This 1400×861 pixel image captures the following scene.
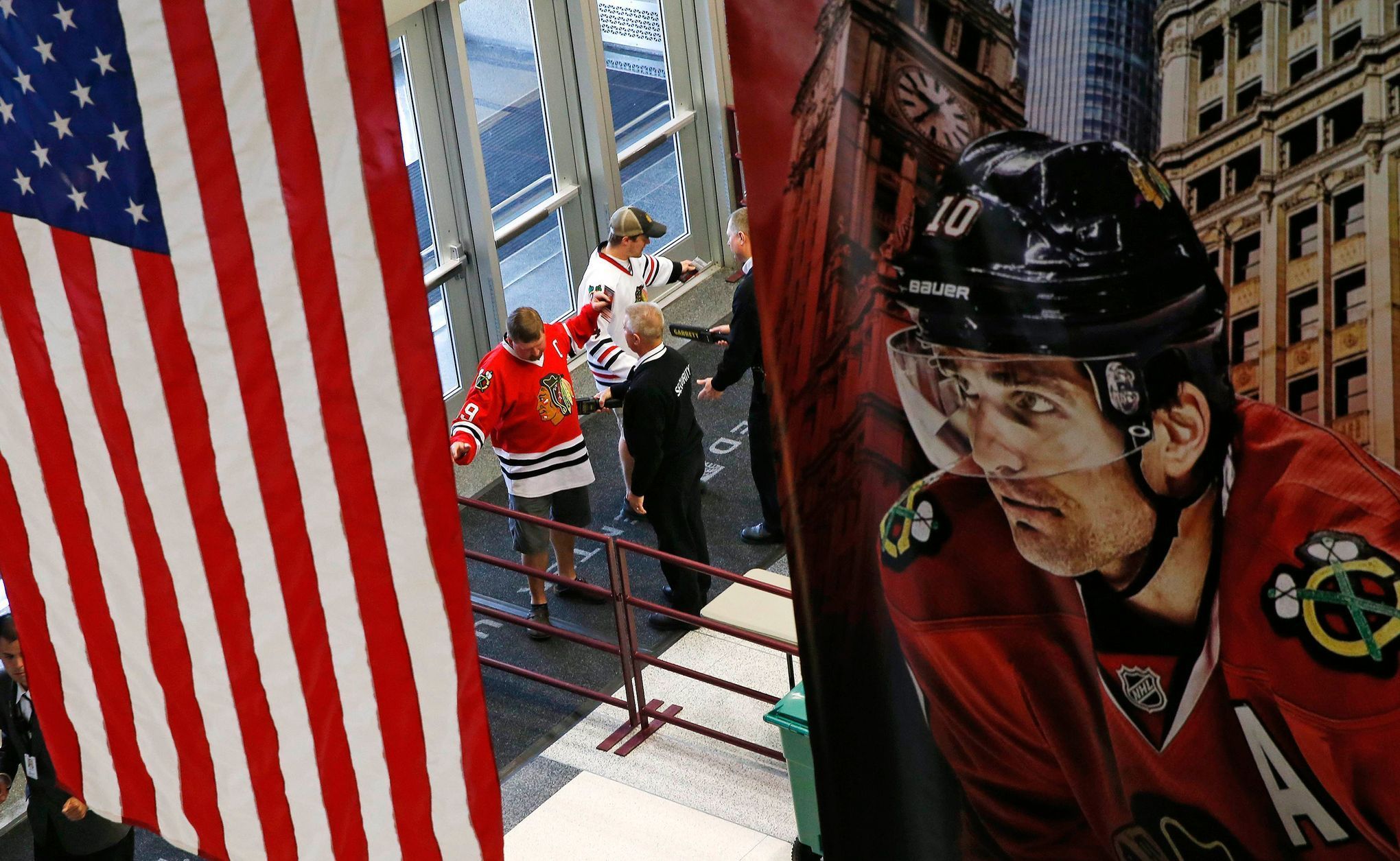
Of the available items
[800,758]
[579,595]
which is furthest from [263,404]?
[579,595]

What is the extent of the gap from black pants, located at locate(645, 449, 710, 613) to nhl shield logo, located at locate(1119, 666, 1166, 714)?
19.7ft

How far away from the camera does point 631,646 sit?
7980 millimetres

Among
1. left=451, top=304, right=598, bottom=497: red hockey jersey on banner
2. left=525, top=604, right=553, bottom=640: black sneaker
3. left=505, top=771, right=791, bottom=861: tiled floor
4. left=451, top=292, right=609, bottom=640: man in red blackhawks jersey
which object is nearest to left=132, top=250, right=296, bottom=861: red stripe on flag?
left=505, top=771, right=791, bottom=861: tiled floor

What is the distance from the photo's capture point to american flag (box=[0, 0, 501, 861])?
3.46 metres

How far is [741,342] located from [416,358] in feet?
18.1

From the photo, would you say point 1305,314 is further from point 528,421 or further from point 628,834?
point 528,421

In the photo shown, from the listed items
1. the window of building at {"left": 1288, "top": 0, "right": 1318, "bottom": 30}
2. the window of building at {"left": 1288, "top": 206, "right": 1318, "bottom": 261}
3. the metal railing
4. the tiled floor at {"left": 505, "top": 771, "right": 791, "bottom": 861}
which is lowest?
the tiled floor at {"left": 505, "top": 771, "right": 791, "bottom": 861}

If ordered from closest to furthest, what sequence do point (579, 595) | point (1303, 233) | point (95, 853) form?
1. point (1303, 233)
2. point (95, 853)
3. point (579, 595)

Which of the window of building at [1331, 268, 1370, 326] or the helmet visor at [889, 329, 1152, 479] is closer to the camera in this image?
the window of building at [1331, 268, 1370, 326]

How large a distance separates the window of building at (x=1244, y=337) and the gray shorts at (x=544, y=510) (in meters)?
6.75

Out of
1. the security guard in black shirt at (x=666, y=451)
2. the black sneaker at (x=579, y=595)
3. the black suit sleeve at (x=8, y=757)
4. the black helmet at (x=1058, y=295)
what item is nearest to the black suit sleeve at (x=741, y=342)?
the security guard in black shirt at (x=666, y=451)

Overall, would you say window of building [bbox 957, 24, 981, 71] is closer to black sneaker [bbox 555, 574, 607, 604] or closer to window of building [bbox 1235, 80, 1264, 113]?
window of building [bbox 1235, 80, 1264, 113]

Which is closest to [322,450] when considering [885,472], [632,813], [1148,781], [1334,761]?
[885,472]

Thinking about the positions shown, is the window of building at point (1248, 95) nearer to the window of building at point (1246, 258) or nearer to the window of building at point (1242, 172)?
the window of building at point (1242, 172)
